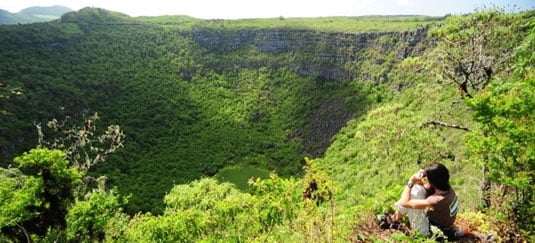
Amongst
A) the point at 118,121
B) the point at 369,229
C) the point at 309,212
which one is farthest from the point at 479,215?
the point at 118,121

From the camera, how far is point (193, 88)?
371 ft

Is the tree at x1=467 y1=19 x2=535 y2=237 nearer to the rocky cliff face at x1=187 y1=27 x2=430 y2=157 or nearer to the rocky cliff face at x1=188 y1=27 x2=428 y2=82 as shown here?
the rocky cliff face at x1=187 y1=27 x2=430 y2=157

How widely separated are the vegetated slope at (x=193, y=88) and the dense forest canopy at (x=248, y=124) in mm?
395

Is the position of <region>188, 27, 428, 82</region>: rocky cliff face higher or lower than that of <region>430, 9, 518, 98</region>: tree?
lower

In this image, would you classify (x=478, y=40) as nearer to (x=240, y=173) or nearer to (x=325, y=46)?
(x=240, y=173)

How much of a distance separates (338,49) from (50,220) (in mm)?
91675

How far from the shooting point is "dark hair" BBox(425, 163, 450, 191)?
7.29 meters

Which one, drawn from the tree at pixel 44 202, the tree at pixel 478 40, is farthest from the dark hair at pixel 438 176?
the tree at pixel 44 202

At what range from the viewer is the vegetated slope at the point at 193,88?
234 ft

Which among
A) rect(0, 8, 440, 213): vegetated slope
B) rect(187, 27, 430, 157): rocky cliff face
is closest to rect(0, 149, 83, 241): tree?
rect(0, 8, 440, 213): vegetated slope

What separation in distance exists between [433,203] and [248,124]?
96.3 meters

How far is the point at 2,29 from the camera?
85250 mm

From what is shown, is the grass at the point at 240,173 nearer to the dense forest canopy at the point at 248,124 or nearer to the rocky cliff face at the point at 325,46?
the dense forest canopy at the point at 248,124

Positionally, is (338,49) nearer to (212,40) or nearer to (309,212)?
(212,40)
